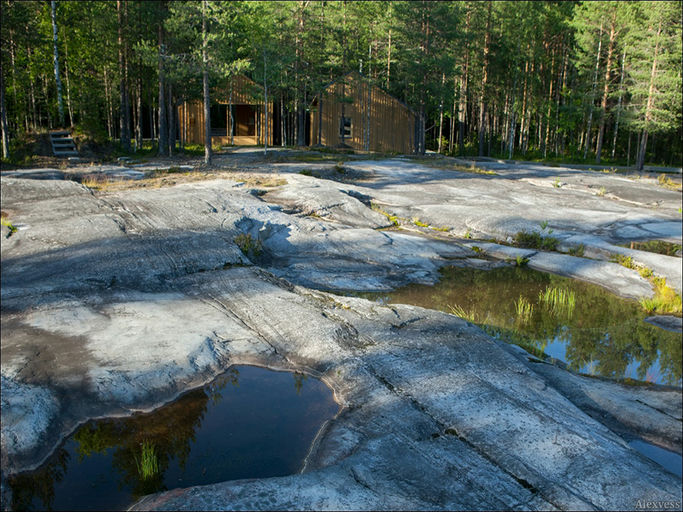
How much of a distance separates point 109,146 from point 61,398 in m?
23.9

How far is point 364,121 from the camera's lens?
3931cm

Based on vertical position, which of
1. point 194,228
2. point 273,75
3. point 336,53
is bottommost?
point 194,228

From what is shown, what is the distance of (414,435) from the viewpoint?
4.40 m

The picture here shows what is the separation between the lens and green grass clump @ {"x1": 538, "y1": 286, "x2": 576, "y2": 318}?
871cm

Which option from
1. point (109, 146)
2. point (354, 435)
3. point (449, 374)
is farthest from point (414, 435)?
point (109, 146)

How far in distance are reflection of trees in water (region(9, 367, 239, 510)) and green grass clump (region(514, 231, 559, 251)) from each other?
946 cm

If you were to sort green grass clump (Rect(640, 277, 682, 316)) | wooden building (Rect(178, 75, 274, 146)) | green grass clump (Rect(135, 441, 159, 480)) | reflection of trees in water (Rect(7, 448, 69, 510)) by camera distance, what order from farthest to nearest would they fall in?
wooden building (Rect(178, 75, 274, 146)), green grass clump (Rect(640, 277, 682, 316)), green grass clump (Rect(135, 441, 159, 480)), reflection of trees in water (Rect(7, 448, 69, 510))

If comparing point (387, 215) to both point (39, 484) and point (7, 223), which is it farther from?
point (39, 484)

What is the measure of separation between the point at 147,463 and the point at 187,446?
434mm

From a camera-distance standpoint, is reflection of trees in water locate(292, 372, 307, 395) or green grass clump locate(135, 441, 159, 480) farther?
reflection of trees in water locate(292, 372, 307, 395)

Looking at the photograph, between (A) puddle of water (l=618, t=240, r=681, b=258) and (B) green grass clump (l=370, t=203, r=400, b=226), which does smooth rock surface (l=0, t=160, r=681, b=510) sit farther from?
(B) green grass clump (l=370, t=203, r=400, b=226)

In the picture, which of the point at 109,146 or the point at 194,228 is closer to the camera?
the point at 194,228

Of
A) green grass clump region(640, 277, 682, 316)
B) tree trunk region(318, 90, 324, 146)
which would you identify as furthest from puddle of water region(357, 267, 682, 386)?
tree trunk region(318, 90, 324, 146)

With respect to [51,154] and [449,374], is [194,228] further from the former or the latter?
[51,154]
